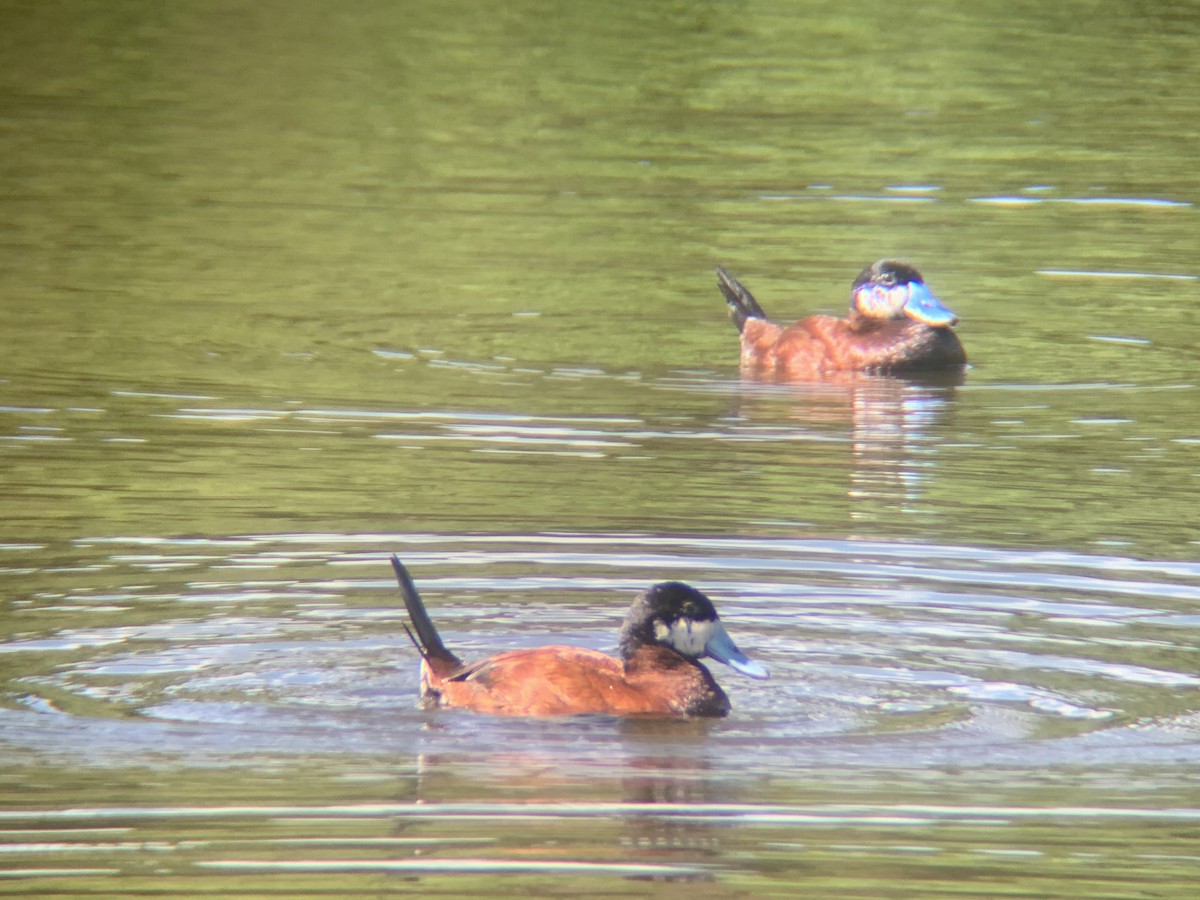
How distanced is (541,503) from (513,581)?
4.69 feet

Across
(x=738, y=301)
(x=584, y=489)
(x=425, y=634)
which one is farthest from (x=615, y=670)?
(x=738, y=301)

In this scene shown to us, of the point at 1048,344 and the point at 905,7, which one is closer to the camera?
the point at 1048,344

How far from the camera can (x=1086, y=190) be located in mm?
21031

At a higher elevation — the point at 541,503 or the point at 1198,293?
the point at 1198,293

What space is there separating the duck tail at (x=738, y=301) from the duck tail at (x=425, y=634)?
7457mm

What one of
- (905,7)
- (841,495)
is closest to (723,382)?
(841,495)

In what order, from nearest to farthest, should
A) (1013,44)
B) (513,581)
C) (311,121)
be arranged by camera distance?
(513,581) → (311,121) → (1013,44)

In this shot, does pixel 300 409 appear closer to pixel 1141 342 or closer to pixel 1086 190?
pixel 1141 342

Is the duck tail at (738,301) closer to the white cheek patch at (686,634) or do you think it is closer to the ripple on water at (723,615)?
the ripple on water at (723,615)

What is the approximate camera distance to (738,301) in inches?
601

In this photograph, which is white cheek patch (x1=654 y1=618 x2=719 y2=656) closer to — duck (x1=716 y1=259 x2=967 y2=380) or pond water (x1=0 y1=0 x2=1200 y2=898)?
pond water (x1=0 y1=0 x2=1200 y2=898)

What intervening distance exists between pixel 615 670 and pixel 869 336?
7.61 m

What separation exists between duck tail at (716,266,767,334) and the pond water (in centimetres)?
31

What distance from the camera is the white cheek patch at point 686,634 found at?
7.71m
